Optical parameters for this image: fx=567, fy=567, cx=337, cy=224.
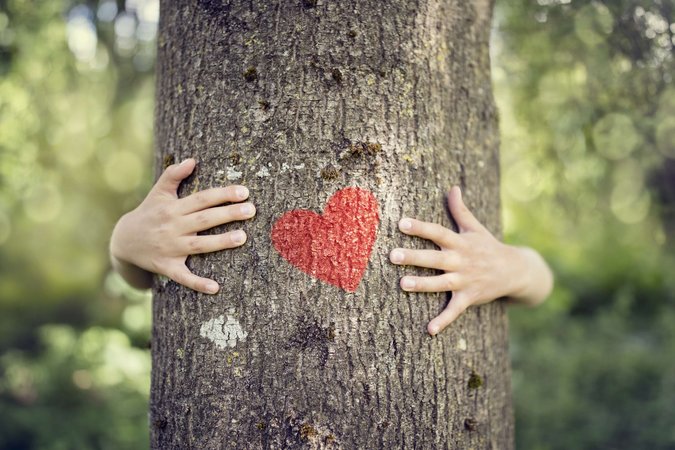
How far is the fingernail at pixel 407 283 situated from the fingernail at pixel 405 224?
15 cm

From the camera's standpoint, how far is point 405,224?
1.62 metres

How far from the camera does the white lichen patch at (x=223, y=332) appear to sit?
5.19 feet

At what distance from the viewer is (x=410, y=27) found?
1.72 metres

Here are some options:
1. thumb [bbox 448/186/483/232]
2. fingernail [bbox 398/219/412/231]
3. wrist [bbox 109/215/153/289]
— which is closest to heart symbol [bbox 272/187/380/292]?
fingernail [bbox 398/219/412/231]

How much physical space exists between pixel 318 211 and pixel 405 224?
→ 253mm

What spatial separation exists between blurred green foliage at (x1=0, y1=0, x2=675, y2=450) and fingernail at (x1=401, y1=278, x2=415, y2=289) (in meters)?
1.54

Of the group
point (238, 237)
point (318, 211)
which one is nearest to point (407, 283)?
point (318, 211)

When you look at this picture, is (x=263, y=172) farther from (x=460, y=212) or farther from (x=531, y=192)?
(x=531, y=192)

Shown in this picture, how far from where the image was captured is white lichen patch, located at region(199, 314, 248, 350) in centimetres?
158

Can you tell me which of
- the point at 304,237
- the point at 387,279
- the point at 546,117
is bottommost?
the point at 387,279

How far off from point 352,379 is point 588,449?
140 inches

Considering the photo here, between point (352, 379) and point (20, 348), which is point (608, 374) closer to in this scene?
point (352, 379)

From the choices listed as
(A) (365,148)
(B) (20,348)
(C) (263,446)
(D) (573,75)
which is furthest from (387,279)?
(B) (20,348)

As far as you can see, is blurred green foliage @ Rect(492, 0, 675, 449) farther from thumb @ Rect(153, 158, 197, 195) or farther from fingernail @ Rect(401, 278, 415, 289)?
thumb @ Rect(153, 158, 197, 195)
